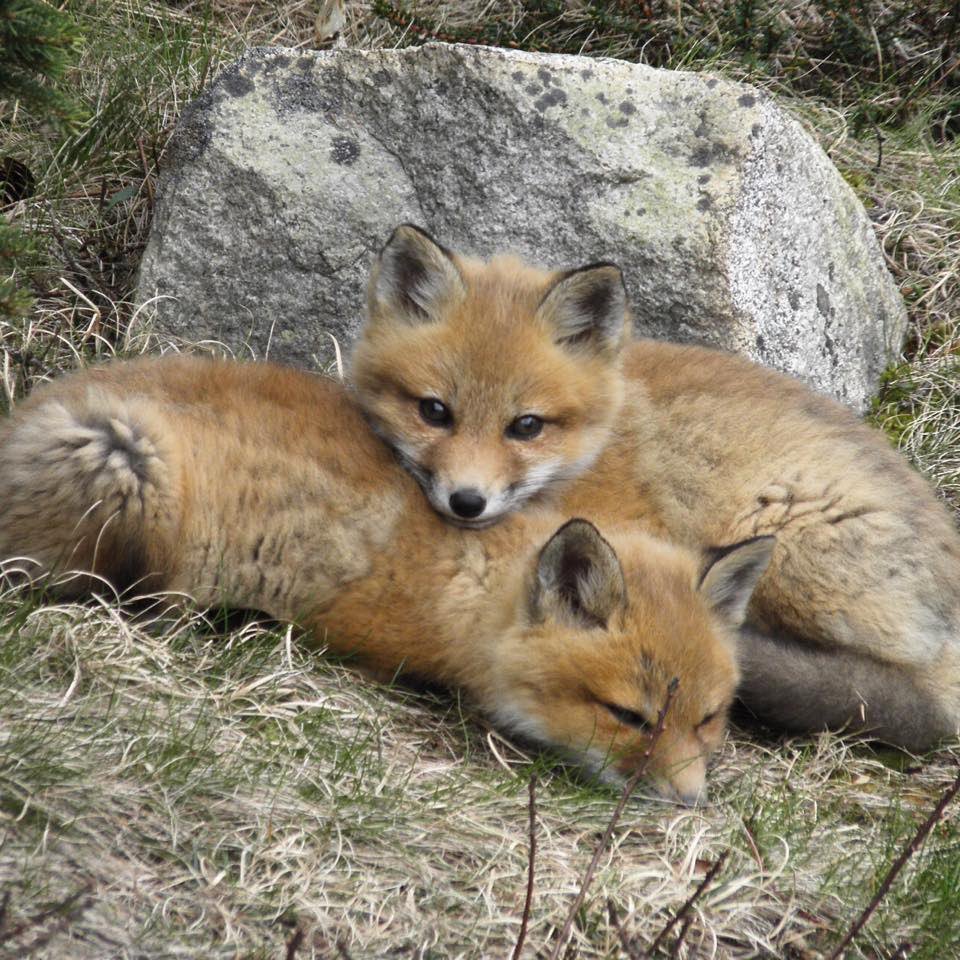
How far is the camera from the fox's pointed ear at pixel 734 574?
4129 millimetres

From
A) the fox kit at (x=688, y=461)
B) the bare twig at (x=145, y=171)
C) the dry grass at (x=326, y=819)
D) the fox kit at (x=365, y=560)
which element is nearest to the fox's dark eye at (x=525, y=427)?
the fox kit at (x=688, y=461)

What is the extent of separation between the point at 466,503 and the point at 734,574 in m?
1.00

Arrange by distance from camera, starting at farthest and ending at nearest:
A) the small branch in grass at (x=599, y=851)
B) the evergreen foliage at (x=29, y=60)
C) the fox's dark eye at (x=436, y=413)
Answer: the fox's dark eye at (x=436, y=413)
the evergreen foliage at (x=29, y=60)
the small branch in grass at (x=599, y=851)

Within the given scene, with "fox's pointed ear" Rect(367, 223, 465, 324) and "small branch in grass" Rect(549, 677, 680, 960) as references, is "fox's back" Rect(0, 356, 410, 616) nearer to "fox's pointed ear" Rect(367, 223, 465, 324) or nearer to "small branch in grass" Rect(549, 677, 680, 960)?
"fox's pointed ear" Rect(367, 223, 465, 324)

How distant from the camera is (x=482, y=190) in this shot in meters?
6.09

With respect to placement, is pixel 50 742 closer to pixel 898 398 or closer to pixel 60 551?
pixel 60 551

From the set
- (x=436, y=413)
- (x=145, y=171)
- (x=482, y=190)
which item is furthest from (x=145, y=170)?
(x=436, y=413)

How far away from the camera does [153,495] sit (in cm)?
427

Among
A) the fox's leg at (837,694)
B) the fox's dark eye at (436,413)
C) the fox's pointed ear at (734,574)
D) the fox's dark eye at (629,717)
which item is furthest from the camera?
the fox's dark eye at (436,413)

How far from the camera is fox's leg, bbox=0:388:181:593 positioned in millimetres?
4215

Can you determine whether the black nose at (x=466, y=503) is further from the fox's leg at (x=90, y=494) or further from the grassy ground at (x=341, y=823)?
the fox's leg at (x=90, y=494)

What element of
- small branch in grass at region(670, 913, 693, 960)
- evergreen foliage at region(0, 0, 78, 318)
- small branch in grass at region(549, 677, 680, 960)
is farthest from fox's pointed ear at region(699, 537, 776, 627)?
evergreen foliage at region(0, 0, 78, 318)

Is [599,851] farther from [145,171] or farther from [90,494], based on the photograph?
[145,171]

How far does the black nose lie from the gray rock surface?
197 cm
